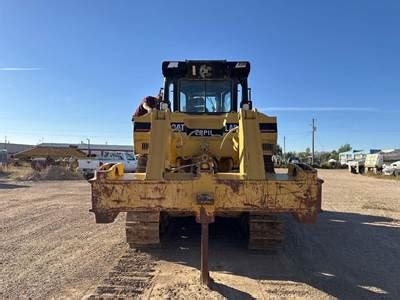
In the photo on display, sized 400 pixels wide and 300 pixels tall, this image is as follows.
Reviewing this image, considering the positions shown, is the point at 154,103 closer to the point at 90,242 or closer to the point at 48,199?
the point at 90,242

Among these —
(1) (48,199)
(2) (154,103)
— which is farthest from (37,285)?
(1) (48,199)

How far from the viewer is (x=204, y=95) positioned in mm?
8344

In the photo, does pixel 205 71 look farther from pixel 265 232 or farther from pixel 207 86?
pixel 265 232

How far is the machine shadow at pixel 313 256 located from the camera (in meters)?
5.34

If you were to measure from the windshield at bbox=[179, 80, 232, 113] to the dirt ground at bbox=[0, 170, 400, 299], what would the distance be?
240cm

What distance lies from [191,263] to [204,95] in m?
3.54

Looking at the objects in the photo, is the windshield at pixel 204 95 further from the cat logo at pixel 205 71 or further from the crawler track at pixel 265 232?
the crawler track at pixel 265 232

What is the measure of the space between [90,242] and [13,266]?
1683 millimetres

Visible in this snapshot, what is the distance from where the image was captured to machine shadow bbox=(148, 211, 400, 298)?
17.5ft

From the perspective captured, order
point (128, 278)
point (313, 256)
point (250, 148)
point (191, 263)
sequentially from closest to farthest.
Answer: point (128, 278) → point (250, 148) → point (191, 263) → point (313, 256)

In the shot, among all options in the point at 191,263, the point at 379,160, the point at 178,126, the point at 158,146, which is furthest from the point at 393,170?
the point at 158,146

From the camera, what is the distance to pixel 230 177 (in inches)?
201

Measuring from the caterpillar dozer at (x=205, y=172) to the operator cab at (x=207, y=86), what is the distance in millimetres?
20

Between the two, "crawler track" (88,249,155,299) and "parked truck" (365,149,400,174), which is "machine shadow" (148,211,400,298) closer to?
"crawler track" (88,249,155,299)
